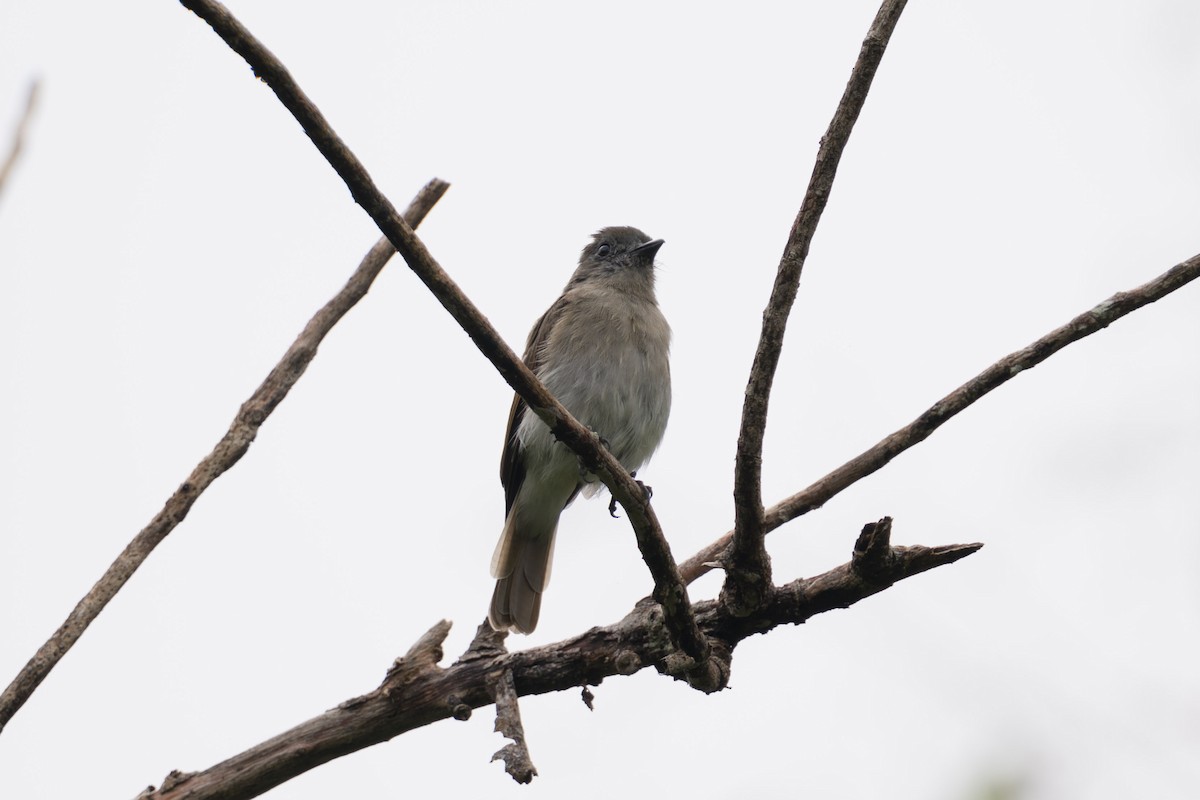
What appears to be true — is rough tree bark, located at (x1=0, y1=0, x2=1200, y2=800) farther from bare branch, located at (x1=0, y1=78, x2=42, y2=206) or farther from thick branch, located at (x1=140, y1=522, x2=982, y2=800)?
bare branch, located at (x1=0, y1=78, x2=42, y2=206)

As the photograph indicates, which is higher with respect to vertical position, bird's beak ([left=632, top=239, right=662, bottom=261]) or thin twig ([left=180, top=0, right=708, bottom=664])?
bird's beak ([left=632, top=239, right=662, bottom=261])

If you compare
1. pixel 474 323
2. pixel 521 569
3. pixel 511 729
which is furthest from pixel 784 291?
pixel 521 569

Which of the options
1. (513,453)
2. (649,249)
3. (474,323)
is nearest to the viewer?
(474,323)

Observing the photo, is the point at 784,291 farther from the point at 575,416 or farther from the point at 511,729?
the point at 575,416

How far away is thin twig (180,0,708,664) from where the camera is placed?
104 inches

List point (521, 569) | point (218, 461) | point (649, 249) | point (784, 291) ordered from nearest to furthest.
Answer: point (784, 291)
point (218, 461)
point (521, 569)
point (649, 249)

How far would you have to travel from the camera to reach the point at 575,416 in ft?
20.8

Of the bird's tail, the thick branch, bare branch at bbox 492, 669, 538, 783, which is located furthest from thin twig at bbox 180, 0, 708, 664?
the bird's tail

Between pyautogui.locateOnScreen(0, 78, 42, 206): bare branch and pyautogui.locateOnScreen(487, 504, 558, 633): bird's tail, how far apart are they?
118 inches

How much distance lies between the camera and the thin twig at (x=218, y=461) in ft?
10.6

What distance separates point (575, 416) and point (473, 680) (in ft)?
9.07

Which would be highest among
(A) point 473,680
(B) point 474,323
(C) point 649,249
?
(C) point 649,249

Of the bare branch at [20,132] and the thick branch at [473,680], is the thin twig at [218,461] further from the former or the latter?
the bare branch at [20,132]

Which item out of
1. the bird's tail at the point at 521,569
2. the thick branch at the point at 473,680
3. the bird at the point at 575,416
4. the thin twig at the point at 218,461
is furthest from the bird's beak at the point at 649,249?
the thick branch at the point at 473,680
